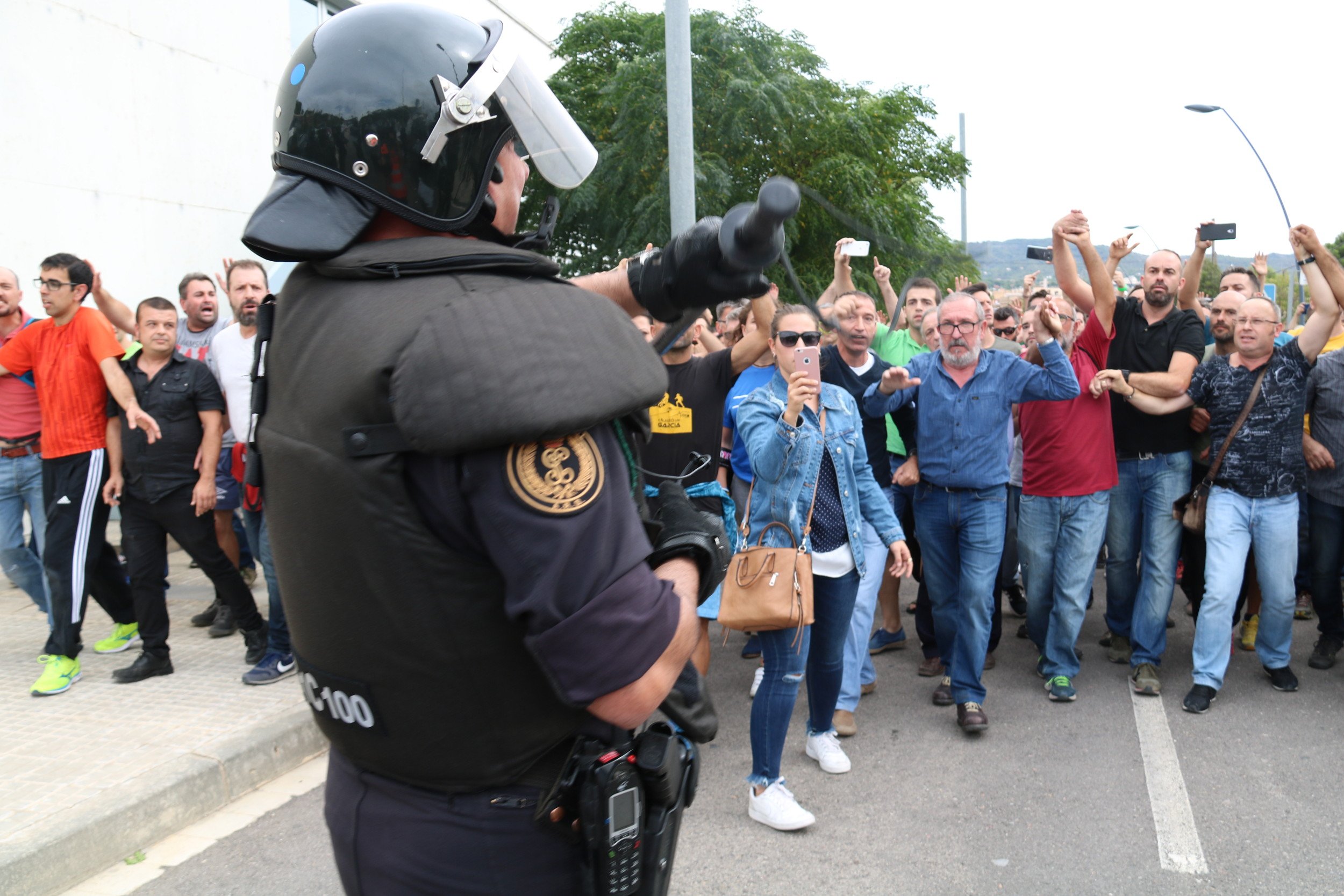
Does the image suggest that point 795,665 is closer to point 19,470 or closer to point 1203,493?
point 1203,493

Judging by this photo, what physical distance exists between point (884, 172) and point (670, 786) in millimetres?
7176

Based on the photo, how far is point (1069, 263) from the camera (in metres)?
5.52

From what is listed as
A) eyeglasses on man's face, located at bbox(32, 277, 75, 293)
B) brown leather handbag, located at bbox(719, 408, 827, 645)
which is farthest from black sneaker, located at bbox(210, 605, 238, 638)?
brown leather handbag, located at bbox(719, 408, 827, 645)

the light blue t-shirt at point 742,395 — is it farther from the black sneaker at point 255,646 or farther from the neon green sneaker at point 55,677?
the neon green sneaker at point 55,677

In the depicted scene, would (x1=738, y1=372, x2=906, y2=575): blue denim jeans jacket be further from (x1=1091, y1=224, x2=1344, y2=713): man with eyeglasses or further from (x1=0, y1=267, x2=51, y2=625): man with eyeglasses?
(x1=0, y1=267, x2=51, y2=625): man with eyeglasses

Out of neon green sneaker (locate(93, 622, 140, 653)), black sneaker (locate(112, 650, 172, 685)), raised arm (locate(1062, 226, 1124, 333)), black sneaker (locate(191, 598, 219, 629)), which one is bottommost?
black sneaker (locate(191, 598, 219, 629))

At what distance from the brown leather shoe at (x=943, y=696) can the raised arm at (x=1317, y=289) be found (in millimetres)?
2586

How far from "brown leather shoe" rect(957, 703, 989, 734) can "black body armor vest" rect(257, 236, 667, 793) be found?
3859 mm

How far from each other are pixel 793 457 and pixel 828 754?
135 centimetres

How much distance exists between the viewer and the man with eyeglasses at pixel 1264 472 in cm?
529

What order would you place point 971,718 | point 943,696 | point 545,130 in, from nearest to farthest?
1. point 545,130
2. point 971,718
3. point 943,696

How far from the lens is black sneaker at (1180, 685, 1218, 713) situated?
509 cm

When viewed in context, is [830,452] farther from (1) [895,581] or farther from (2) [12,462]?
(2) [12,462]

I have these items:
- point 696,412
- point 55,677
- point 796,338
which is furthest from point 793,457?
point 55,677
